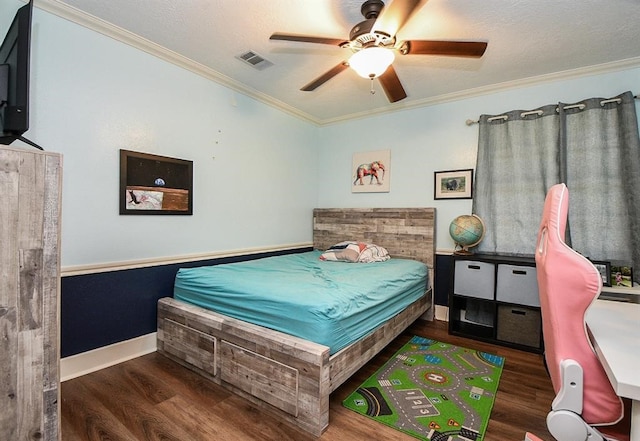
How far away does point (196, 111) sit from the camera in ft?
9.68

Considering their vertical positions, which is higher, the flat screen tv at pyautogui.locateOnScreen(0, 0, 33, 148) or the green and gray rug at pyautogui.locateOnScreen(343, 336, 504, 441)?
the flat screen tv at pyautogui.locateOnScreen(0, 0, 33, 148)

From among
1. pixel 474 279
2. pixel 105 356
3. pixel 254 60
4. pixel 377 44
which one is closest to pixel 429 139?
pixel 474 279

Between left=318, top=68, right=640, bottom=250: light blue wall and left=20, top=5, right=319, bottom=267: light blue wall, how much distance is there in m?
0.93

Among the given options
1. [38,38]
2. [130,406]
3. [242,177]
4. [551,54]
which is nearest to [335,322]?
[130,406]

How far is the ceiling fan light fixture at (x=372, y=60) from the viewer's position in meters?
1.90

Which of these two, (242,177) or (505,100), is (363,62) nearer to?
(242,177)

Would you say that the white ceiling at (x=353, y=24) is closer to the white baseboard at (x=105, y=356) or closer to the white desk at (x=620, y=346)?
the white desk at (x=620, y=346)

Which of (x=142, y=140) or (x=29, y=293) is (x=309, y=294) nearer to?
(x=29, y=293)

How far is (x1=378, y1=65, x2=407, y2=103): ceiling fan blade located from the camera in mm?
2271

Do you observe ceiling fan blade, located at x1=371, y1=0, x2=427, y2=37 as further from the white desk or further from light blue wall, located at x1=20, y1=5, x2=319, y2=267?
light blue wall, located at x1=20, y1=5, x2=319, y2=267

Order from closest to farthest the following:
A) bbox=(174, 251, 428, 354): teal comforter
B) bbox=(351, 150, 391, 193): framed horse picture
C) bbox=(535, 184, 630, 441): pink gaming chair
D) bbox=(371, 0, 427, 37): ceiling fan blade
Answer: bbox=(535, 184, 630, 441): pink gaming chair < bbox=(371, 0, 427, 37): ceiling fan blade < bbox=(174, 251, 428, 354): teal comforter < bbox=(351, 150, 391, 193): framed horse picture

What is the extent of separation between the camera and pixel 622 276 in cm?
260

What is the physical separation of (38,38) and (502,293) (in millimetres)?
4108

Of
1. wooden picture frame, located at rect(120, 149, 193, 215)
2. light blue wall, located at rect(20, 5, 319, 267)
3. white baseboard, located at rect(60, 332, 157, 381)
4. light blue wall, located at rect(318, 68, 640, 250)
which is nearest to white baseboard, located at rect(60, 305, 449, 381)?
white baseboard, located at rect(60, 332, 157, 381)
